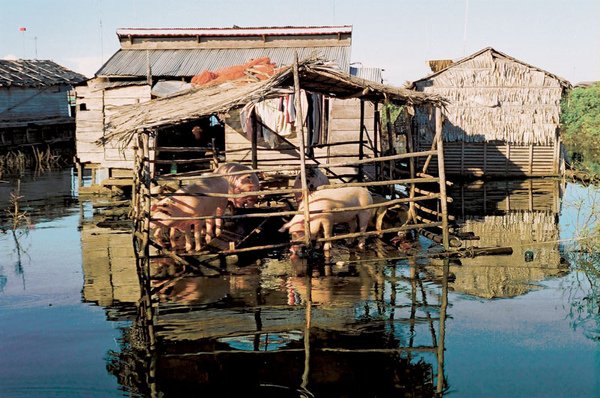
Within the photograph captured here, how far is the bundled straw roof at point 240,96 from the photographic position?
909 cm

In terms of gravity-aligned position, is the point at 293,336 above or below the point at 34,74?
below

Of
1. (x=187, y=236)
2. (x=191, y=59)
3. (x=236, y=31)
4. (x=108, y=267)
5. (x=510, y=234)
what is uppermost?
(x=236, y=31)

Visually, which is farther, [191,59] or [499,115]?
[499,115]

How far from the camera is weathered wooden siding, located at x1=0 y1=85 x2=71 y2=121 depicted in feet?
92.2

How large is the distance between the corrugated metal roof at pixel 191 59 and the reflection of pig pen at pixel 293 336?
11.4 metres

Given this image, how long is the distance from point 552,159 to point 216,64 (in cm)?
1203

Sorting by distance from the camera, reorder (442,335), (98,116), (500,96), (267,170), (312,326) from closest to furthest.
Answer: (442,335)
(312,326)
(267,170)
(98,116)
(500,96)

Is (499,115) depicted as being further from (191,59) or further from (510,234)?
(510,234)

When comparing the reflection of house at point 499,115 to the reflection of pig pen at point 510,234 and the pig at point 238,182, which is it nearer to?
the reflection of pig pen at point 510,234

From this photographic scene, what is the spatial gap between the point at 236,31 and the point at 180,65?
238 cm

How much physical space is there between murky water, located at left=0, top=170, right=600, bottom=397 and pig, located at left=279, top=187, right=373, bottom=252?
488 millimetres

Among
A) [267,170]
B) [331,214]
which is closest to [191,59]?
[267,170]

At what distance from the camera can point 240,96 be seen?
9195 mm

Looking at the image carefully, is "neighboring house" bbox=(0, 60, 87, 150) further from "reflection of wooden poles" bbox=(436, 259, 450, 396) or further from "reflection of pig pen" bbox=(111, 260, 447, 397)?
"reflection of wooden poles" bbox=(436, 259, 450, 396)
